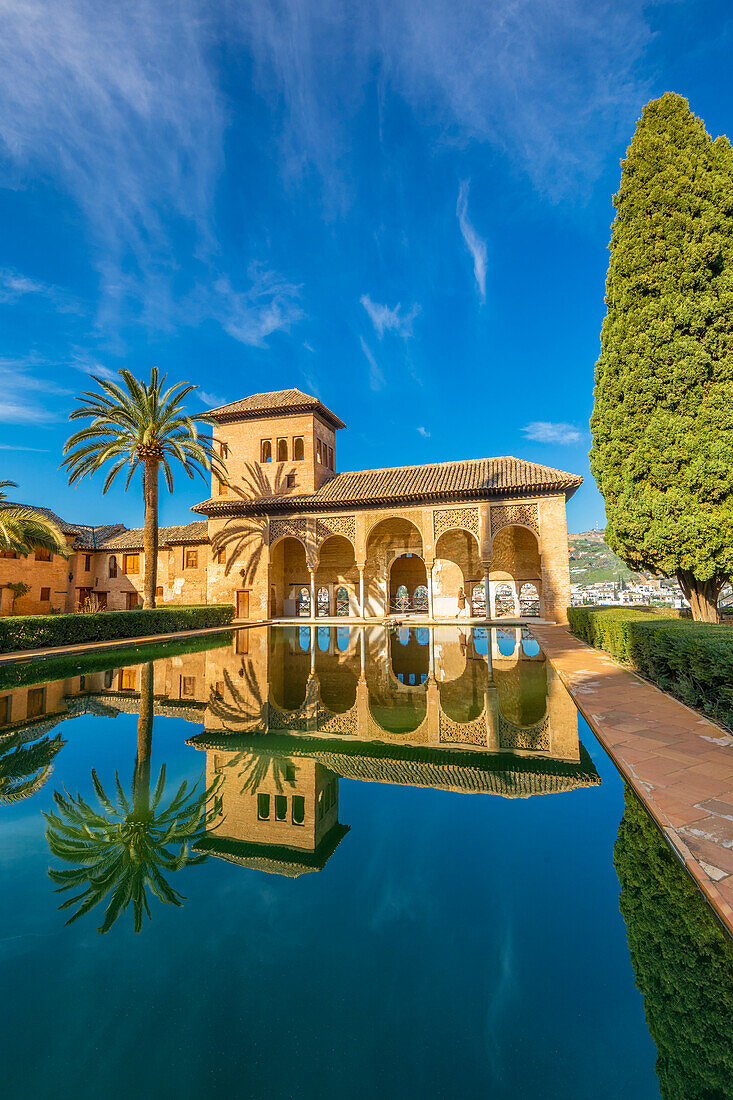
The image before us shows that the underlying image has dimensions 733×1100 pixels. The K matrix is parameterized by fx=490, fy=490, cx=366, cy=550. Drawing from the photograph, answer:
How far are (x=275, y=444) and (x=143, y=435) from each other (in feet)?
27.4

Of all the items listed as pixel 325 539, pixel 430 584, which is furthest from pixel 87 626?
pixel 430 584

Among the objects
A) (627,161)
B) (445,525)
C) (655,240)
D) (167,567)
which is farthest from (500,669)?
(167,567)

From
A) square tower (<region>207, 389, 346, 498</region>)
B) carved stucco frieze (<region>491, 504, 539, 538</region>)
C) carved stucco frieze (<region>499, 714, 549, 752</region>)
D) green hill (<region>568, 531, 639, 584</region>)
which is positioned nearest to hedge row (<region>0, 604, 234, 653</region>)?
square tower (<region>207, 389, 346, 498</region>)

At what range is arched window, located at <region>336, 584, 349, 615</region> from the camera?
27.2 metres

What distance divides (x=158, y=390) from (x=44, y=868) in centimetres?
1744

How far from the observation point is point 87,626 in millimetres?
14500

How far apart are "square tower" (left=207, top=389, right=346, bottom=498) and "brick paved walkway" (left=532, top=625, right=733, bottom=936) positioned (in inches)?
767

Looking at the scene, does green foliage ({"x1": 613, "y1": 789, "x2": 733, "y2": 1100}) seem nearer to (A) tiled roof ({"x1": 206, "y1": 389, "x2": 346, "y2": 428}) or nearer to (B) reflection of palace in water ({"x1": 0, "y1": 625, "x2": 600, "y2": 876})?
(B) reflection of palace in water ({"x1": 0, "y1": 625, "x2": 600, "y2": 876})

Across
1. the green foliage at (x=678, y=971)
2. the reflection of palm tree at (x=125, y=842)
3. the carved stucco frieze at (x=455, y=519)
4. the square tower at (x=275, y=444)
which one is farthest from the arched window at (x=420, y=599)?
the green foliage at (x=678, y=971)

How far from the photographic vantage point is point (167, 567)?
92.0ft

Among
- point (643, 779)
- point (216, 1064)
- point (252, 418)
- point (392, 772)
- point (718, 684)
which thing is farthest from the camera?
point (252, 418)

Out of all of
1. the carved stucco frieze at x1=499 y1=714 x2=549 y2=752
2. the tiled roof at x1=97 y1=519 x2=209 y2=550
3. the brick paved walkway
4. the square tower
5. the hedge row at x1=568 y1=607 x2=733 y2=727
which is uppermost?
the square tower

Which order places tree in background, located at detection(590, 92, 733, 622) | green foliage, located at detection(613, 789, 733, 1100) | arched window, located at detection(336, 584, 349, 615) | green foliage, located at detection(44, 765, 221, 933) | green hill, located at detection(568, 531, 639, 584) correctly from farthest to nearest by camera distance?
green hill, located at detection(568, 531, 639, 584)
arched window, located at detection(336, 584, 349, 615)
tree in background, located at detection(590, 92, 733, 622)
green foliage, located at detection(44, 765, 221, 933)
green foliage, located at detection(613, 789, 733, 1100)

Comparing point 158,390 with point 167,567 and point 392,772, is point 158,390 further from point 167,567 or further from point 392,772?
point 392,772
